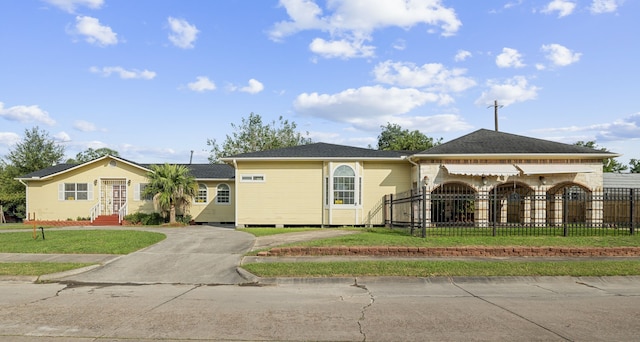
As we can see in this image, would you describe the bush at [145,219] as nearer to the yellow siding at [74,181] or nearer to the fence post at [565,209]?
the yellow siding at [74,181]

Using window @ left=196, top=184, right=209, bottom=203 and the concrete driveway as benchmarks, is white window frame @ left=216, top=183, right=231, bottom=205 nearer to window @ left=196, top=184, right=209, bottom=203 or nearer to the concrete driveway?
window @ left=196, top=184, right=209, bottom=203

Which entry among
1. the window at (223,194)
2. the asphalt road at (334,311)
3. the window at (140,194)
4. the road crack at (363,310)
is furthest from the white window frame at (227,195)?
the road crack at (363,310)

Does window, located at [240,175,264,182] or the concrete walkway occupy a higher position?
window, located at [240,175,264,182]

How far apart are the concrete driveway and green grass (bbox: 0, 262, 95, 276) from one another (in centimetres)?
45

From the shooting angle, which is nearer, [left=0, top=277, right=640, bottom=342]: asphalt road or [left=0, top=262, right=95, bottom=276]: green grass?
[left=0, top=277, right=640, bottom=342]: asphalt road

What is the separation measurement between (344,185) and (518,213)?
9.00m

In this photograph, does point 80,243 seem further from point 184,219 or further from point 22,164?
point 22,164

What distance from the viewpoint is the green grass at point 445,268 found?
408 inches

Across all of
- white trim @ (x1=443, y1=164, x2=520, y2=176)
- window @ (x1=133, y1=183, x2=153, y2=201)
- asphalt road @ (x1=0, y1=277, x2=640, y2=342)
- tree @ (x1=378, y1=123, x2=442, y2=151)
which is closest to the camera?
asphalt road @ (x1=0, y1=277, x2=640, y2=342)

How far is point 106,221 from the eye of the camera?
26.3m

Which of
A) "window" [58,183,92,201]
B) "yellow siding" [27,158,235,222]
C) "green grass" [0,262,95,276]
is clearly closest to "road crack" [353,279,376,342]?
"green grass" [0,262,95,276]

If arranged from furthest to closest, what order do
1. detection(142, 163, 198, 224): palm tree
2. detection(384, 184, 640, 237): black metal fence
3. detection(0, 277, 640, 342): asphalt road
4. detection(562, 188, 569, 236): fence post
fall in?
detection(142, 163, 198, 224): palm tree
detection(384, 184, 640, 237): black metal fence
detection(562, 188, 569, 236): fence post
detection(0, 277, 640, 342): asphalt road

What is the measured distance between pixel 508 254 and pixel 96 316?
10.2 m

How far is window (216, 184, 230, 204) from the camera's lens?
91.6ft
